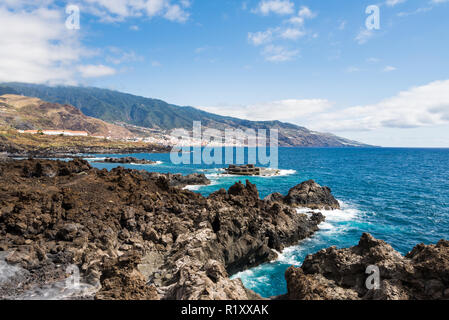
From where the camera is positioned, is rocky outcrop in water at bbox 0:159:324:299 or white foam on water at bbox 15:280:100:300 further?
white foam on water at bbox 15:280:100:300

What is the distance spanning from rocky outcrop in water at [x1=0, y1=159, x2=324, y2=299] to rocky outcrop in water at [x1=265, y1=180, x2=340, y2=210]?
19.8ft

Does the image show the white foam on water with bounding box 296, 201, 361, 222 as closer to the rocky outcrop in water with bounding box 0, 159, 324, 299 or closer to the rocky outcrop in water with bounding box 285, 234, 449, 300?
the rocky outcrop in water with bounding box 0, 159, 324, 299

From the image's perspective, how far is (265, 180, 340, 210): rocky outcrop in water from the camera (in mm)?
37281

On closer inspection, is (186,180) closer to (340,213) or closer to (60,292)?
(340,213)

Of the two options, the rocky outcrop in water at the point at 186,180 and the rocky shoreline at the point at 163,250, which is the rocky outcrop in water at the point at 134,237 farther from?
the rocky outcrop in water at the point at 186,180

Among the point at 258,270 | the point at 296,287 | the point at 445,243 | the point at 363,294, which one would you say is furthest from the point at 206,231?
the point at 445,243

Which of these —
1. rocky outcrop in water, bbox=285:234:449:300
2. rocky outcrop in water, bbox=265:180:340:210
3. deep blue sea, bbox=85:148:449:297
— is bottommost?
deep blue sea, bbox=85:148:449:297

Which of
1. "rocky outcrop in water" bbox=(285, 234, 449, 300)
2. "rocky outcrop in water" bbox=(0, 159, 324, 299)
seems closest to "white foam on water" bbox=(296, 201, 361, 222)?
"rocky outcrop in water" bbox=(0, 159, 324, 299)

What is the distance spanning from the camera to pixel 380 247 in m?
11.2

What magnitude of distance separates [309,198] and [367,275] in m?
28.0

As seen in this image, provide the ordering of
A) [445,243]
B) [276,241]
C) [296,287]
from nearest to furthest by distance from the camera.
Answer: [296,287]
[445,243]
[276,241]

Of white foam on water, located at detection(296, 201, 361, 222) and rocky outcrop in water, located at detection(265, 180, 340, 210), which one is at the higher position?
rocky outcrop in water, located at detection(265, 180, 340, 210)

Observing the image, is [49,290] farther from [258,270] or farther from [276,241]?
[276,241]
